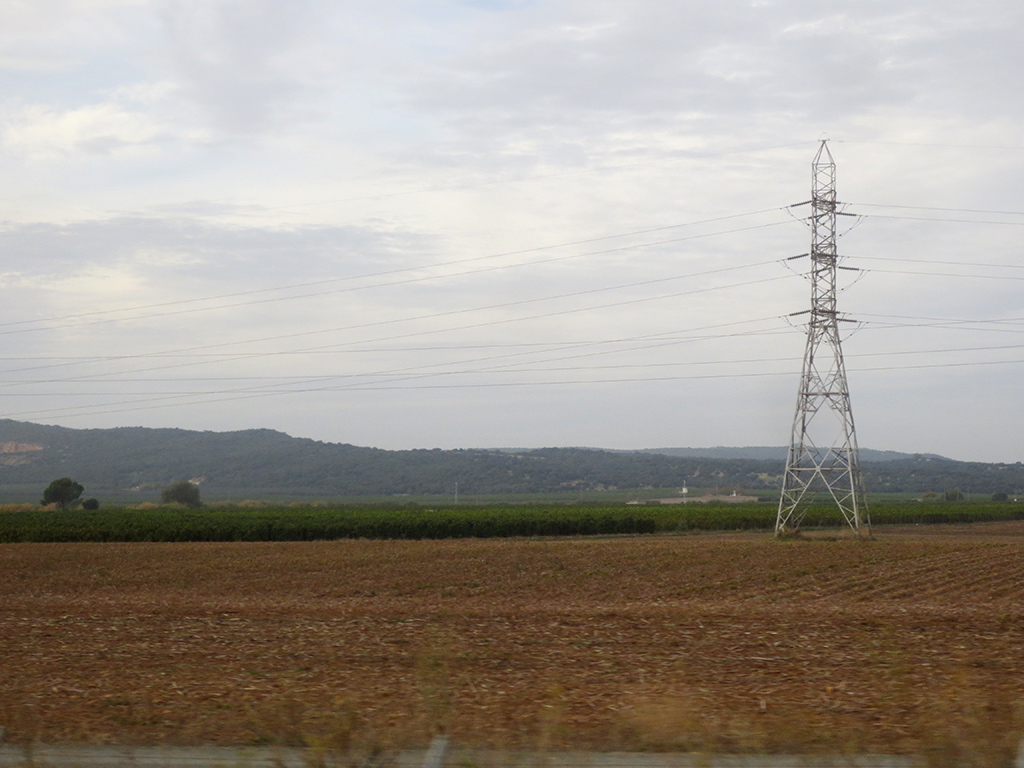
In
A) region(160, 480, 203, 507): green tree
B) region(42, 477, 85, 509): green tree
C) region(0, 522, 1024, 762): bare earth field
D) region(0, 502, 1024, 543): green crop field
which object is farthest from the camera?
region(160, 480, 203, 507): green tree

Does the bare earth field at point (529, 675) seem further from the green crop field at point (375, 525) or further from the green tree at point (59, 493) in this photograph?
the green tree at point (59, 493)

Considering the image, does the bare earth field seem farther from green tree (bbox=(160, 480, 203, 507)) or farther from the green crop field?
green tree (bbox=(160, 480, 203, 507))

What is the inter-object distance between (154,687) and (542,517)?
5576cm

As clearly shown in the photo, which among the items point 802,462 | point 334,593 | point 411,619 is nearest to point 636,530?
point 802,462

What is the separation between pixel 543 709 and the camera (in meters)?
7.81

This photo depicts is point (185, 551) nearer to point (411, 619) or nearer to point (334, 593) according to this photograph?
point (334, 593)

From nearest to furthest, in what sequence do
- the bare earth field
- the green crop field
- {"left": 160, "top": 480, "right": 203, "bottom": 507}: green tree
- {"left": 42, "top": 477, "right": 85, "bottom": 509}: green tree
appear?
1. the bare earth field
2. the green crop field
3. {"left": 42, "top": 477, "right": 85, "bottom": 509}: green tree
4. {"left": 160, "top": 480, "right": 203, "bottom": 507}: green tree

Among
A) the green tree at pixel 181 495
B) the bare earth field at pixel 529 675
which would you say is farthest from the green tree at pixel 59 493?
the bare earth field at pixel 529 675

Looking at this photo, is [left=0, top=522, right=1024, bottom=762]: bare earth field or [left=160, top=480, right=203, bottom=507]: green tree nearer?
[left=0, top=522, right=1024, bottom=762]: bare earth field

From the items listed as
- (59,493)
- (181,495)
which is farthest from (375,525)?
(59,493)

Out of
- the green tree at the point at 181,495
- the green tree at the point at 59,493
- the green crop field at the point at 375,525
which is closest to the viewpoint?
the green crop field at the point at 375,525

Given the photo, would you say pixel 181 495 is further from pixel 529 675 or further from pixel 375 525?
pixel 529 675

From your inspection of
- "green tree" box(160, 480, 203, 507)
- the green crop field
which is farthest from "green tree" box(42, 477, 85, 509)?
the green crop field

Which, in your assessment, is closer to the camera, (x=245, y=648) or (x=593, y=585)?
(x=245, y=648)
